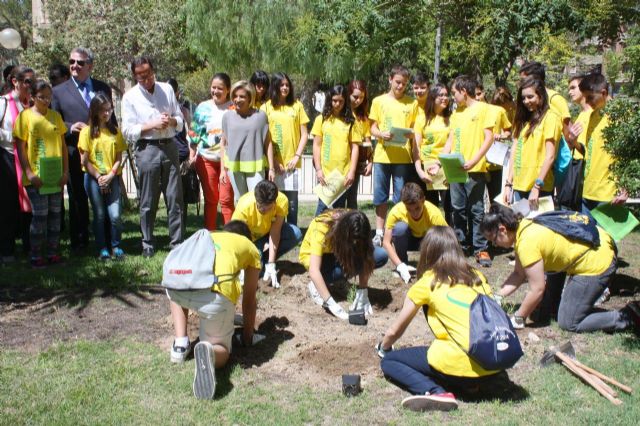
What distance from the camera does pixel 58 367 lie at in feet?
14.3

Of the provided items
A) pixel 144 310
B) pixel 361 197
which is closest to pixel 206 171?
pixel 144 310

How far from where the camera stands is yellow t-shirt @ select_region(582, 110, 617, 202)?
5.86m

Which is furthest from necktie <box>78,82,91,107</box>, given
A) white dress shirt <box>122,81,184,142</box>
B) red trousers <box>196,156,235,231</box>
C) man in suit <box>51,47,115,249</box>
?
red trousers <box>196,156,235,231</box>

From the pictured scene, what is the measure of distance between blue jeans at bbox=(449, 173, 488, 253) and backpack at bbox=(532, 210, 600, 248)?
193 centimetres

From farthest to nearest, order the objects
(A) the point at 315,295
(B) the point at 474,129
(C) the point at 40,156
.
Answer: (B) the point at 474,129 → (C) the point at 40,156 → (A) the point at 315,295

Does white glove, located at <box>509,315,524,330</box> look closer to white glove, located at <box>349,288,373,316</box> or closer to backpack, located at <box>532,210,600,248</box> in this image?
backpack, located at <box>532,210,600,248</box>

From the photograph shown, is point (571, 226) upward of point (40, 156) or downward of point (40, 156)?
downward

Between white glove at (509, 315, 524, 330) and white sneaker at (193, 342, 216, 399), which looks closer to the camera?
white sneaker at (193, 342, 216, 399)

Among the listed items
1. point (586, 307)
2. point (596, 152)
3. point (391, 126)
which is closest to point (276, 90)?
point (391, 126)

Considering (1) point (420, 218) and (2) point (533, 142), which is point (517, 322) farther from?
(2) point (533, 142)

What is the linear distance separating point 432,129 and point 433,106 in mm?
252

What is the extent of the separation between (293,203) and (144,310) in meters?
2.25

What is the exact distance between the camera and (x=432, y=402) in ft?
12.3

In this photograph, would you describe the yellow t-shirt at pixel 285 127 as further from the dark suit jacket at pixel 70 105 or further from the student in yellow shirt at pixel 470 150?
the dark suit jacket at pixel 70 105
